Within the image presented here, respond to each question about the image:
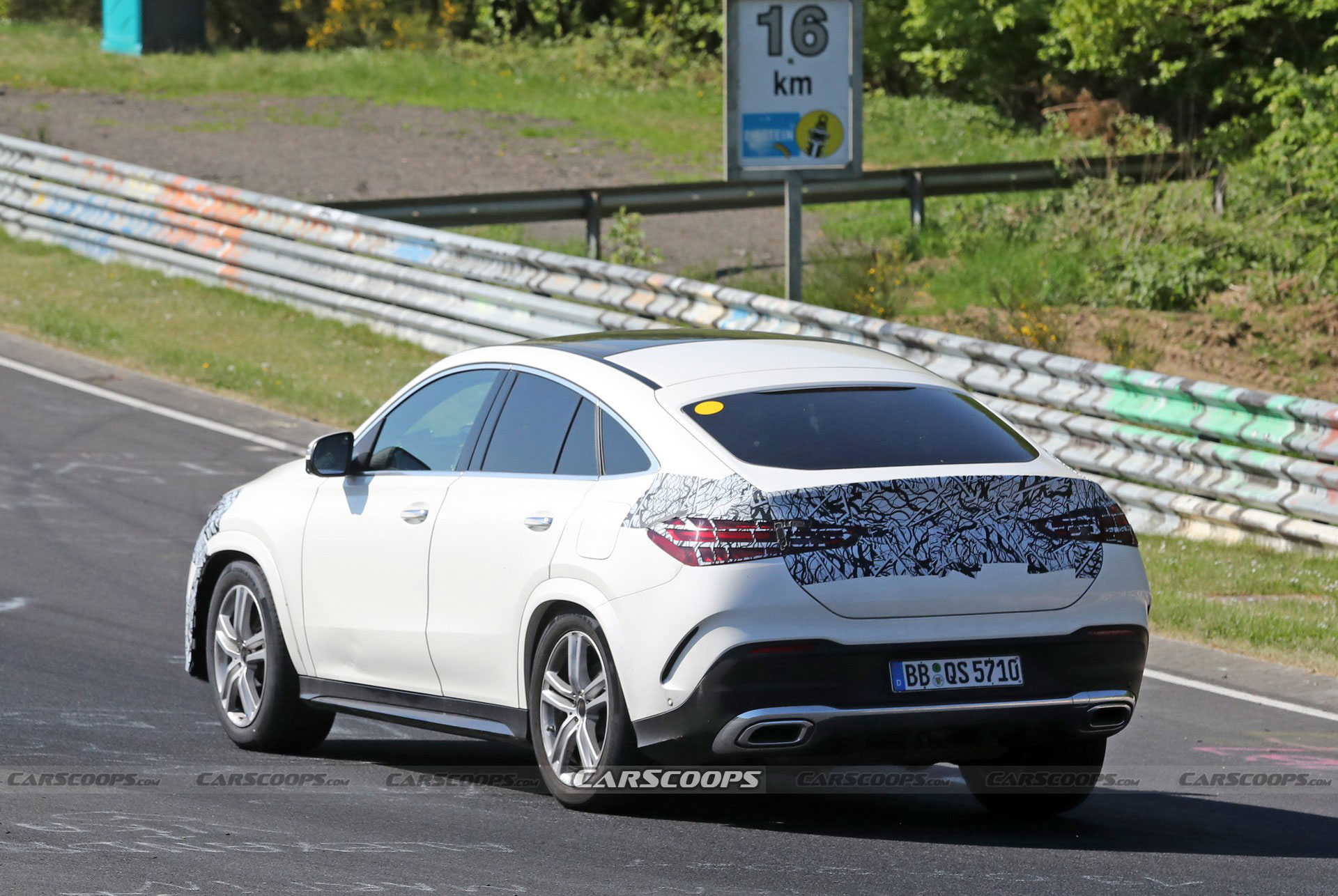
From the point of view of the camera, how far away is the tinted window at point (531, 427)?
6.78 m

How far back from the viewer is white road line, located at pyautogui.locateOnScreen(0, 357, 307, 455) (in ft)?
49.5

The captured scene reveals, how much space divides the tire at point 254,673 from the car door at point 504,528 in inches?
40.4

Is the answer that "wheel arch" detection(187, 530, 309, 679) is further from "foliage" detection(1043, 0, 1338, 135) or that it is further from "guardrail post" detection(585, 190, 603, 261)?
"foliage" detection(1043, 0, 1338, 135)

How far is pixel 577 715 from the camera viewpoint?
641 centimetres

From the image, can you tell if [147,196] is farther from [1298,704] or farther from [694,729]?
Result: [694,729]

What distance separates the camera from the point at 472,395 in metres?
7.32

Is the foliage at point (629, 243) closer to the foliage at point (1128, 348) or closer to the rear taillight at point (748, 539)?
the foliage at point (1128, 348)

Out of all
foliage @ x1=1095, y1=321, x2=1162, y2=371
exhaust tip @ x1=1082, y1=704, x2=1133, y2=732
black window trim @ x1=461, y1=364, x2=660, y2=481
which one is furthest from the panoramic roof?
foliage @ x1=1095, y1=321, x2=1162, y2=371

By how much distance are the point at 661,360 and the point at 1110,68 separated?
31.6 metres

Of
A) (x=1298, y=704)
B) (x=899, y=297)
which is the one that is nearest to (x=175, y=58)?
(x=899, y=297)

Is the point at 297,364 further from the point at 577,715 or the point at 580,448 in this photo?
the point at 577,715

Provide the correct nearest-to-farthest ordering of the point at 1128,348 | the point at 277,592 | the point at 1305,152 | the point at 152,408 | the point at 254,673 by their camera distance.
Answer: the point at 277,592
the point at 254,673
the point at 152,408
the point at 1128,348
the point at 1305,152

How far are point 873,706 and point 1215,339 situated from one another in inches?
570

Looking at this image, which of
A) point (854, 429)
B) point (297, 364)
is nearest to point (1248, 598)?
point (854, 429)
